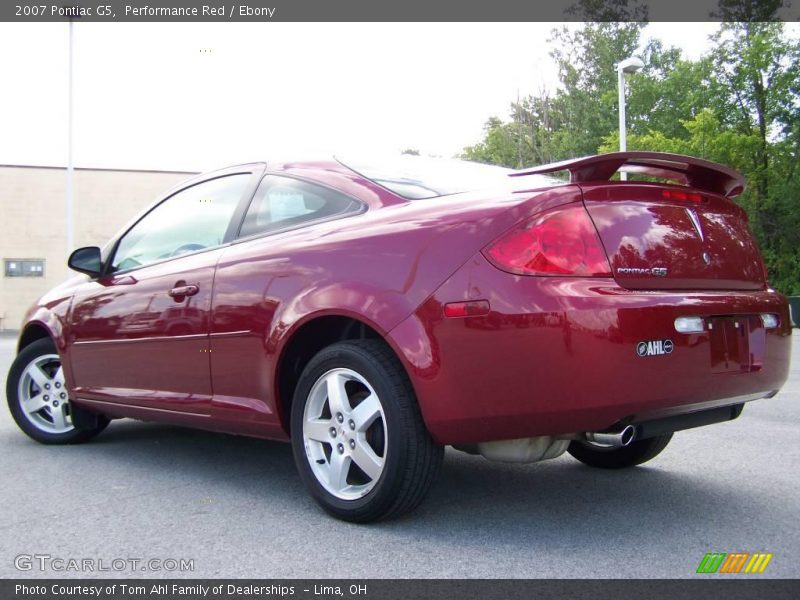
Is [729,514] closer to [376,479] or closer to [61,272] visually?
[376,479]

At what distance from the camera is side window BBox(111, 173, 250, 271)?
425cm

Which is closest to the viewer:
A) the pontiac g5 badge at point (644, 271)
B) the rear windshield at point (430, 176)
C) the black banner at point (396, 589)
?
the black banner at point (396, 589)

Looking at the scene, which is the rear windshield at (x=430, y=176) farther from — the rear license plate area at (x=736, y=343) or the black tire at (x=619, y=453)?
the black tire at (x=619, y=453)

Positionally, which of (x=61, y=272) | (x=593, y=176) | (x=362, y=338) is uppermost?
(x=593, y=176)

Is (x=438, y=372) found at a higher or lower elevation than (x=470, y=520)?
higher

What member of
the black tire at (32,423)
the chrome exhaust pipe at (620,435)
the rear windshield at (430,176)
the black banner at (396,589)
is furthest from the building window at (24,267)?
the chrome exhaust pipe at (620,435)

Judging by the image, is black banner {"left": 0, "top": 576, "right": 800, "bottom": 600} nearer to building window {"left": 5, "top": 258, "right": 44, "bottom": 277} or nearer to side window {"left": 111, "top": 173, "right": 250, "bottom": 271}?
side window {"left": 111, "top": 173, "right": 250, "bottom": 271}

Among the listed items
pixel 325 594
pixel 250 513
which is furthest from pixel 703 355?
pixel 250 513

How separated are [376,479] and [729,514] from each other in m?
1.46

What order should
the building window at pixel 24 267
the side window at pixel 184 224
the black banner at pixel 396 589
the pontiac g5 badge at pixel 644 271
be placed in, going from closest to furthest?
the black banner at pixel 396 589 < the pontiac g5 badge at pixel 644 271 < the side window at pixel 184 224 < the building window at pixel 24 267

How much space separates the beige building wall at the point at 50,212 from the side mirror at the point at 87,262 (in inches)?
1131

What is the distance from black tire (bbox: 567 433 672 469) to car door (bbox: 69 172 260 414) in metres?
1.92

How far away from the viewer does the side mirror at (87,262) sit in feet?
16.0

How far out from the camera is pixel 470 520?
3.33 m
